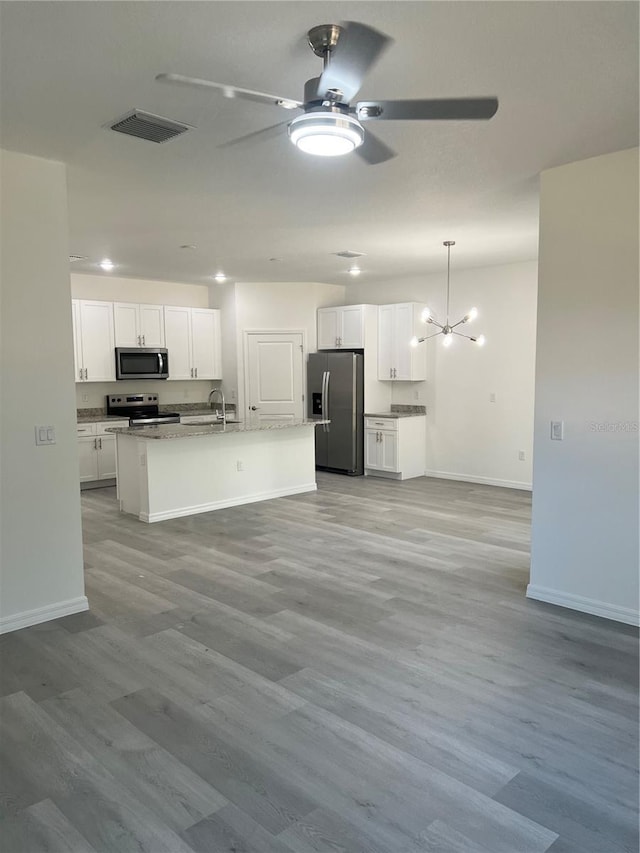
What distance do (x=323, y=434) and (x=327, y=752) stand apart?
250 inches

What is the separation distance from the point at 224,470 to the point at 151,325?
265 cm

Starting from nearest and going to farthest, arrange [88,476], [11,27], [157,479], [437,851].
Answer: [437,851] → [11,27] → [157,479] → [88,476]

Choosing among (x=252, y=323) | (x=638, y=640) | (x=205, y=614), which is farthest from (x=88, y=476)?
(x=638, y=640)

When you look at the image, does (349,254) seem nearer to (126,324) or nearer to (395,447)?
(395,447)

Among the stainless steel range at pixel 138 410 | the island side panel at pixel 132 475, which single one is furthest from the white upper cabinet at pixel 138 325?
the island side panel at pixel 132 475

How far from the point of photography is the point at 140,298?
827 centimetres

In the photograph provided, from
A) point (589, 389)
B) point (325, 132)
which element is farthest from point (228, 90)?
point (589, 389)

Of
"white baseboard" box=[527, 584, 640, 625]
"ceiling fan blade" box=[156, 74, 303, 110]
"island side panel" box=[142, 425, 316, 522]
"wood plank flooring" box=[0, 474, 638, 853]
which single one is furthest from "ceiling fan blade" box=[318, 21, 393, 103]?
"island side panel" box=[142, 425, 316, 522]

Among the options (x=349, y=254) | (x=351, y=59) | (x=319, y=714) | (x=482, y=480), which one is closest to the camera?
(x=351, y=59)

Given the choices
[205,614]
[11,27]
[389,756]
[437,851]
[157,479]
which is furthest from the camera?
[157,479]

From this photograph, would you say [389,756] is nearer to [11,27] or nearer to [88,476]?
[11,27]

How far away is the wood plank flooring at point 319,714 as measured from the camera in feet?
6.63

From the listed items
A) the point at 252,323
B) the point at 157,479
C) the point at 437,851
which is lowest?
the point at 437,851

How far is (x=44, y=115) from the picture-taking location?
283cm
